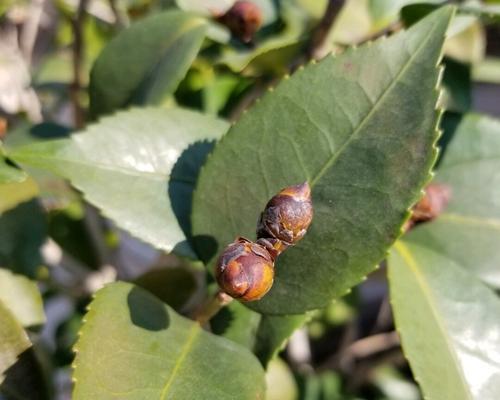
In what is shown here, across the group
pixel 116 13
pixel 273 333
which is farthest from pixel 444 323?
pixel 116 13

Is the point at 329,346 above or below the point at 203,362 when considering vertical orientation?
below

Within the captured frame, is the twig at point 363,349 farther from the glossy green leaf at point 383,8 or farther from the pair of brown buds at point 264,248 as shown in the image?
the pair of brown buds at point 264,248

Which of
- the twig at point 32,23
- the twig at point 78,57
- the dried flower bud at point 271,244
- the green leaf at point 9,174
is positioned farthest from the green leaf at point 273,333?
the twig at point 32,23

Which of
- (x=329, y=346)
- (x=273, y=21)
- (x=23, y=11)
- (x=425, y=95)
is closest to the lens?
(x=425, y=95)

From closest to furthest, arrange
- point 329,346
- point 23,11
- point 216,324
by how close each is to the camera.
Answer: point 216,324, point 23,11, point 329,346

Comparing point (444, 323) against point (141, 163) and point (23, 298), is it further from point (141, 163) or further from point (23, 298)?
point (23, 298)

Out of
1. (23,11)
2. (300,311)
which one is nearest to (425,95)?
(300,311)

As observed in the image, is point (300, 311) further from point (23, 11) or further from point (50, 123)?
point (23, 11)

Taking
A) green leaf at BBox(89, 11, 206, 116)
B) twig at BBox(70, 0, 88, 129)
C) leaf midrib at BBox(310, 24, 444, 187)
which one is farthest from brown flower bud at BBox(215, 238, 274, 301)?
twig at BBox(70, 0, 88, 129)

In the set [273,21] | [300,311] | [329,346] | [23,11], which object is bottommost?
[329,346]
